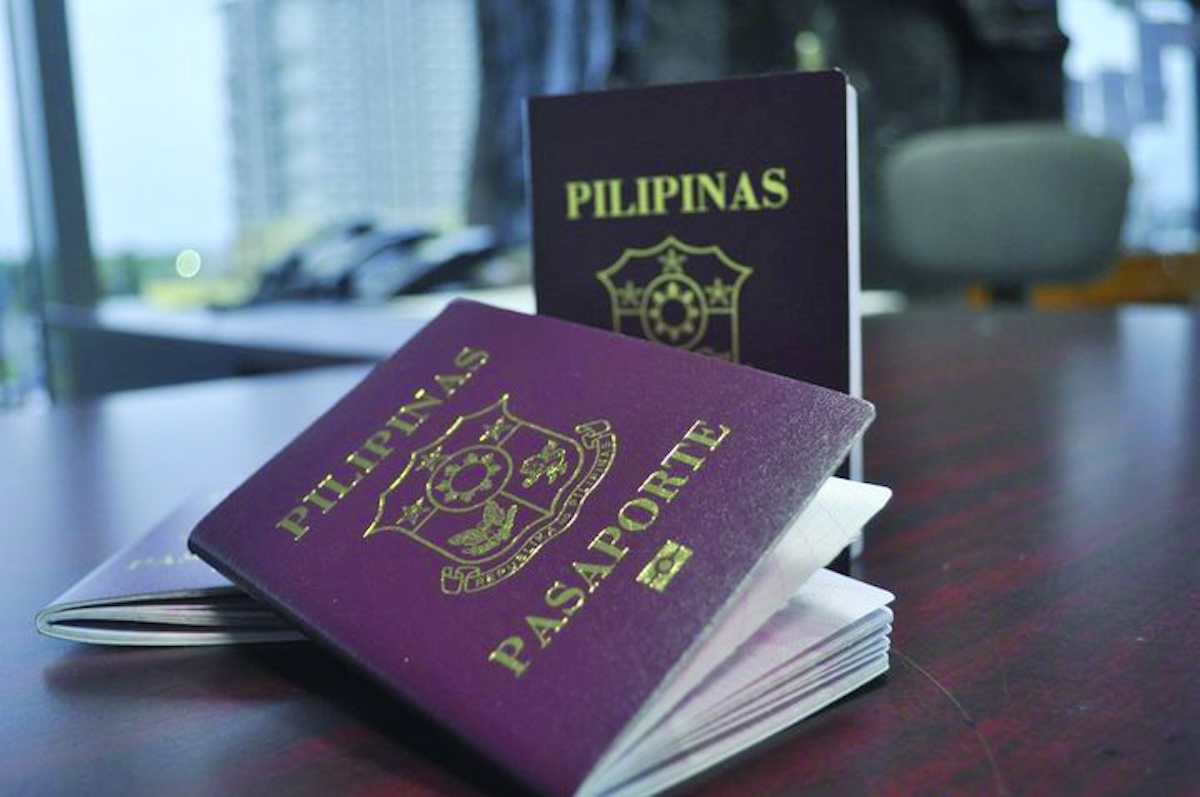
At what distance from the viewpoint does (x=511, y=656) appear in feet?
1.01

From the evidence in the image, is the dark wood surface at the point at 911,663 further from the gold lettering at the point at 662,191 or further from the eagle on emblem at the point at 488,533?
the gold lettering at the point at 662,191

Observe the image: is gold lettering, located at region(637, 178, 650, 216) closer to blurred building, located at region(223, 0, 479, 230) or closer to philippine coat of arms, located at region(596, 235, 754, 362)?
philippine coat of arms, located at region(596, 235, 754, 362)

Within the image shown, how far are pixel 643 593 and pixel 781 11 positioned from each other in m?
4.05

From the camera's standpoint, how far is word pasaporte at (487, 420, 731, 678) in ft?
1.01

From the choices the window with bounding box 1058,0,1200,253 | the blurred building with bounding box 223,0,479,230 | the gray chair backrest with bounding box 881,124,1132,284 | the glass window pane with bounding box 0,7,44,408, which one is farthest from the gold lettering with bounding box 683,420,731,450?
the window with bounding box 1058,0,1200,253

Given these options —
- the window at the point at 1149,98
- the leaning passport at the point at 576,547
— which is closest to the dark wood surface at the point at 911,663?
the leaning passport at the point at 576,547

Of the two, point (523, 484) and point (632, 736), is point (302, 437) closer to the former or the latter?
point (523, 484)

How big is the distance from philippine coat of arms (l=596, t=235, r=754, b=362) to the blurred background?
1406 mm

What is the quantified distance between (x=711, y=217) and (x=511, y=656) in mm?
256

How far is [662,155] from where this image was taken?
19.9 inches

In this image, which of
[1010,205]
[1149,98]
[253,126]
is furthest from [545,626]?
[1149,98]

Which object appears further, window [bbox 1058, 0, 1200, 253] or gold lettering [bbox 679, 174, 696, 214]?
window [bbox 1058, 0, 1200, 253]

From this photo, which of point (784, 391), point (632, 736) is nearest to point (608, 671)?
point (632, 736)

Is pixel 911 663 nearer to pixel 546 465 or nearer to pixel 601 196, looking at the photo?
pixel 546 465
